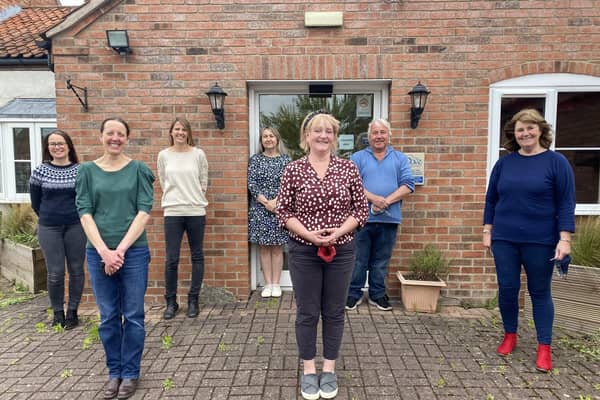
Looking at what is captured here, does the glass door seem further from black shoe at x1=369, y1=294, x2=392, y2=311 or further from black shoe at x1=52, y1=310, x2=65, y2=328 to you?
black shoe at x1=52, y1=310, x2=65, y2=328

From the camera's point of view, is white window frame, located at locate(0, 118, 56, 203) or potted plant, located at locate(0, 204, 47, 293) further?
white window frame, located at locate(0, 118, 56, 203)

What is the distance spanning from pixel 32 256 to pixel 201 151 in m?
2.75

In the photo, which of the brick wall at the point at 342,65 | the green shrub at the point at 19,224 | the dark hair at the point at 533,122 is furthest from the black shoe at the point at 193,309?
the dark hair at the point at 533,122

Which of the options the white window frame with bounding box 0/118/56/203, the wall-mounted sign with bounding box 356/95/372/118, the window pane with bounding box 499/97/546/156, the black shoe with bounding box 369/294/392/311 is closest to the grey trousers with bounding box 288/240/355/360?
the black shoe with bounding box 369/294/392/311

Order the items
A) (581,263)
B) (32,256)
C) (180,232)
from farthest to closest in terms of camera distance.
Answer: (32,256)
(180,232)
(581,263)

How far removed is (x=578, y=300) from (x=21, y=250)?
6289 millimetres

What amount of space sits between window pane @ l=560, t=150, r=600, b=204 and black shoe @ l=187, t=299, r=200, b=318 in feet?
13.8

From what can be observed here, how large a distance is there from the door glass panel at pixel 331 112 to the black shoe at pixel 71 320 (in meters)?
2.73

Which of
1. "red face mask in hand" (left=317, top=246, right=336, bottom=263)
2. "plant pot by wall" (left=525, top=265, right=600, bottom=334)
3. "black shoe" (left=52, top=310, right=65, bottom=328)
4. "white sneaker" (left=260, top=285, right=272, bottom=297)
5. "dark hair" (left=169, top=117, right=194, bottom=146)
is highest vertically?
"dark hair" (left=169, top=117, right=194, bottom=146)

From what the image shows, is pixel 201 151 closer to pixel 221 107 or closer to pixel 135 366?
pixel 221 107

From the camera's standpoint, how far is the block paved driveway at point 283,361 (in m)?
2.66

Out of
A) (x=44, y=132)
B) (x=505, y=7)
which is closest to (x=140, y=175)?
(x=505, y=7)

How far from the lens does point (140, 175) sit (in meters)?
2.64

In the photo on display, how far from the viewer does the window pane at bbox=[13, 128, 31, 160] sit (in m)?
6.73
